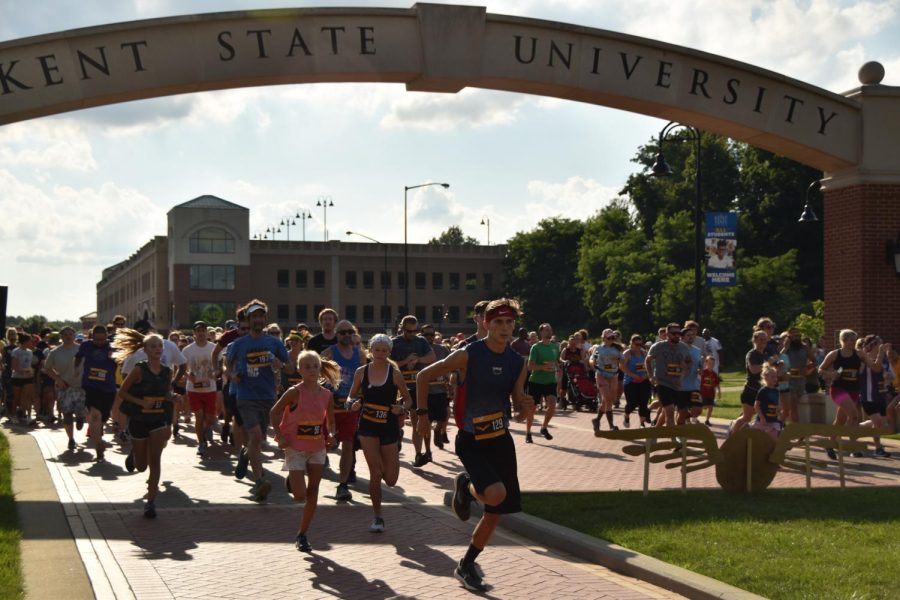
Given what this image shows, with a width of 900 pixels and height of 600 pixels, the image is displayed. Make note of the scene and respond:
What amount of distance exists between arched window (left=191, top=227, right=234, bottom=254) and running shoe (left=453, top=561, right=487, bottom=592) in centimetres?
10197

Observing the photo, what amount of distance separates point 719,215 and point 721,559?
2197 centimetres

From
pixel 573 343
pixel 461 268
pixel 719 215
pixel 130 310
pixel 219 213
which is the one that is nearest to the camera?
pixel 573 343

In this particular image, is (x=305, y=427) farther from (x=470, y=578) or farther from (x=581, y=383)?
(x=581, y=383)

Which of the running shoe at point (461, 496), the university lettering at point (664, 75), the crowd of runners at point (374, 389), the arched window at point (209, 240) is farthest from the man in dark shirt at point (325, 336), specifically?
the arched window at point (209, 240)

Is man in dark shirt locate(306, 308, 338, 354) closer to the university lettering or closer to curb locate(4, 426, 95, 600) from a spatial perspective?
curb locate(4, 426, 95, 600)

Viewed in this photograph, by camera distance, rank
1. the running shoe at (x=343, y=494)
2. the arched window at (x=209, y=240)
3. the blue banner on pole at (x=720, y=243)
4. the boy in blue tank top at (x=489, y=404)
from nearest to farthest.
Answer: the boy in blue tank top at (x=489, y=404)
the running shoe at (x=343, y=494)
the blue banner on pole at (x=720, y=243)
the arched window at (x=209, y=240)

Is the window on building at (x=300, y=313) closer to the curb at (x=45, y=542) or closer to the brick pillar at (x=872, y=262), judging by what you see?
the brick pillar at (x=872, y=262)

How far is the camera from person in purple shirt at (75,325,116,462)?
1659 cm

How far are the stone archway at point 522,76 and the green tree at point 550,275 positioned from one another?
3117 inches

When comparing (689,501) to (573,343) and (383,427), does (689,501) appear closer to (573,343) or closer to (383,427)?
(383,427)

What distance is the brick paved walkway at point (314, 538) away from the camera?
8008mm

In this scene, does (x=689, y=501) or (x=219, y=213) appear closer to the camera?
(x=689, y=501)

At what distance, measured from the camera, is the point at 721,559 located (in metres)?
8.29

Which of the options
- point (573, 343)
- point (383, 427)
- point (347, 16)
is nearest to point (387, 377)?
point (383, 427)
